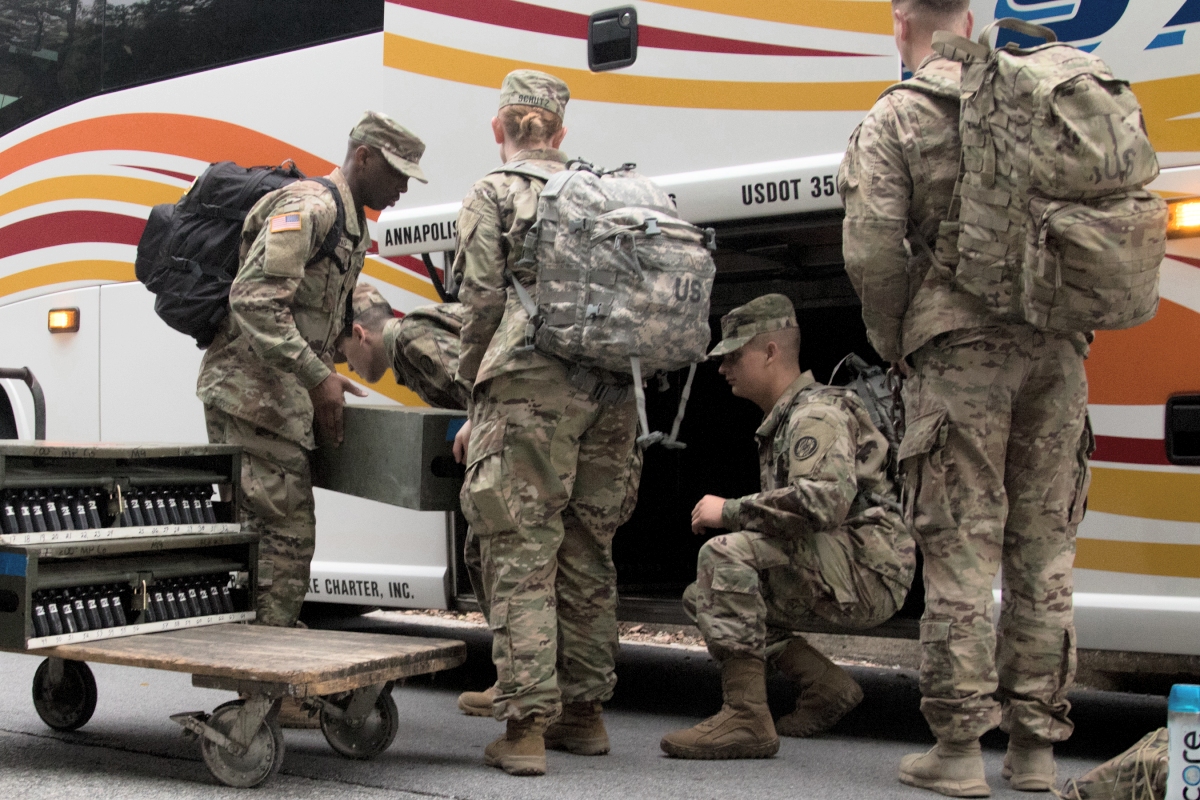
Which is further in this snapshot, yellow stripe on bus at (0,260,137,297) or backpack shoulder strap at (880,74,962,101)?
yellow stripe on bus at (0,260,137,297)

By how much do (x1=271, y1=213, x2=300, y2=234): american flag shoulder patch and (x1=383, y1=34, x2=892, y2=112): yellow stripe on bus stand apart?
102cm

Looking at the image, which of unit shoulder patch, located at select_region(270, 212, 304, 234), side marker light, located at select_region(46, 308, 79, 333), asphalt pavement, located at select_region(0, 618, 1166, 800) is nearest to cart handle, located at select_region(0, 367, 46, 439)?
side marker light, located at select_region(46, 308, 79, 333)

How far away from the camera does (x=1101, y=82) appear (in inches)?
115

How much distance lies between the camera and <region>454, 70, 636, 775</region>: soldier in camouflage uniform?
3465 mm

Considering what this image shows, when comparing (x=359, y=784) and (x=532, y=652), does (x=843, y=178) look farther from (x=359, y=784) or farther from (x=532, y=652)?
(x=359, y=784)

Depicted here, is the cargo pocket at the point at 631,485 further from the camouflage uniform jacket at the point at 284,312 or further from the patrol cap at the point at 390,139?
the patrol cap at the point at 390,139

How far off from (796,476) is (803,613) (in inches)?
18.9

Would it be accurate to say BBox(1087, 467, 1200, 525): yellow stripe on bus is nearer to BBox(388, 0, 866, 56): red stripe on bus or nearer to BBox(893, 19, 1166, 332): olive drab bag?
BBox(893, 19, 1166, 332): olive drab bag

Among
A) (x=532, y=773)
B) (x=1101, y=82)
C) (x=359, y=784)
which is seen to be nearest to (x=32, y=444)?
(x=359, y=784)

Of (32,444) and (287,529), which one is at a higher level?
(32,444)

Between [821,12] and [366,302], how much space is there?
188 centimetres

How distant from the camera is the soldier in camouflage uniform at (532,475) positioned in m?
3.46

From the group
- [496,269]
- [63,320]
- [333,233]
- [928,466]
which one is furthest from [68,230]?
[928,466]

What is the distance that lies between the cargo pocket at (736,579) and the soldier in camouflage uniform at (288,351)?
1.29m
